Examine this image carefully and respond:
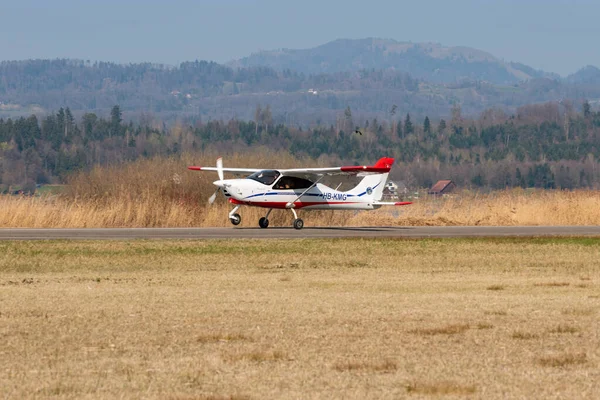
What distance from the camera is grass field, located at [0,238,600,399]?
8.95 meters

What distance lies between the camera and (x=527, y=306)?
13.8 m

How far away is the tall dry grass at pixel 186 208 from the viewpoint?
3759 centimetres

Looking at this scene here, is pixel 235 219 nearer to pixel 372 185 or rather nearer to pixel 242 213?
pixel 242 213

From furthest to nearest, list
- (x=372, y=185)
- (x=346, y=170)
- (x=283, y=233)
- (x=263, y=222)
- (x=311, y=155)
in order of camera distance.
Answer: (x=311, y=155)
(x=372, y=185)
(x=263, y=222)
(x=346, y=170)
(x=283, y=233)

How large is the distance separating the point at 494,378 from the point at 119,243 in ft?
62.1

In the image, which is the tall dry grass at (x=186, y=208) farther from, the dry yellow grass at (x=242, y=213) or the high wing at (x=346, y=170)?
the high wing at (x=346, y=170)

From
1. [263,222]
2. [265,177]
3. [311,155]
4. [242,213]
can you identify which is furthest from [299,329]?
[311,155]

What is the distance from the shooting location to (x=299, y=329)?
11734 millimetres

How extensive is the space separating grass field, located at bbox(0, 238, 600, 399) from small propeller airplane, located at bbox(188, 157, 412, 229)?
46.7 feet

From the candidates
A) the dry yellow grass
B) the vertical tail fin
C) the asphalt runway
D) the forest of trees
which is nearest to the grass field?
the asphalt runway

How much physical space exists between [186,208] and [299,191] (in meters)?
4.79

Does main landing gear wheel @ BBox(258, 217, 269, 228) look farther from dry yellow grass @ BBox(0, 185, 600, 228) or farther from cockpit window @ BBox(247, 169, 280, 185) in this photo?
dry yellow grass @ BBox(0, 185, 600, 228)

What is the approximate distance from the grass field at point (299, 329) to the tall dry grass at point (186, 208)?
629 inches

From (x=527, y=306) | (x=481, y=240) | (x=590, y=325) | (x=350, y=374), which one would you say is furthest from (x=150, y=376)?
(x=481, y=240)
